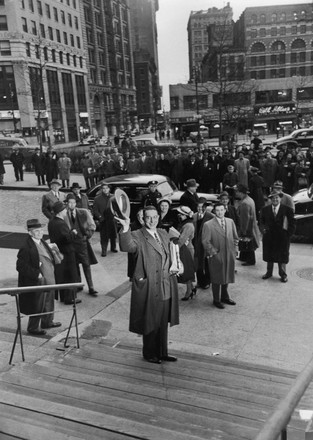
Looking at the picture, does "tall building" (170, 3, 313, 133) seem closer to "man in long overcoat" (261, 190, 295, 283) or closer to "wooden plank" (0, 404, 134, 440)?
"man in long overcoat" (261, 190, 295, 283)

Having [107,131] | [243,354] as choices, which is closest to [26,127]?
[107,131]

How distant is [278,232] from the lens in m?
8.34

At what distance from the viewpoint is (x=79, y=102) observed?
74.7m

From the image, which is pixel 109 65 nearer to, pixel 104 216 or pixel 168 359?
pixel 104 216

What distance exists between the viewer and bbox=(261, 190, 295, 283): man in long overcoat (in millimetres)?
8258

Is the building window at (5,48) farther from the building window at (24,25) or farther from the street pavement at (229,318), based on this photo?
the street pavement at (229,318)

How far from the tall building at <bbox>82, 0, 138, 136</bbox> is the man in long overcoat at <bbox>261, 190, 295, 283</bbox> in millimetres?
73886

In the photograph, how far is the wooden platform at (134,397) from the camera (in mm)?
3268

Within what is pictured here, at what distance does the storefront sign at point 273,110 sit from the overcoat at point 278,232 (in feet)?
177

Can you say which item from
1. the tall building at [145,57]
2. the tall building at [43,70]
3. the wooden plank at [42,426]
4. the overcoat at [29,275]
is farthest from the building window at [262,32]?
the wooden plank at [42,426]

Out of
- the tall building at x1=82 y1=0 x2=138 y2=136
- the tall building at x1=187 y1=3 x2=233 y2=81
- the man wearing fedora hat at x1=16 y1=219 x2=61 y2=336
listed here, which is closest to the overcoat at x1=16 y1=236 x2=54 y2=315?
the man wearing fedora hat at x1=16 y1=219 x2=61 y2=336

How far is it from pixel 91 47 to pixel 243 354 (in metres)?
86.7

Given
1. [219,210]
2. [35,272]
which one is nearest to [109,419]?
[35,272]

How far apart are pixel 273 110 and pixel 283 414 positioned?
202 feet
